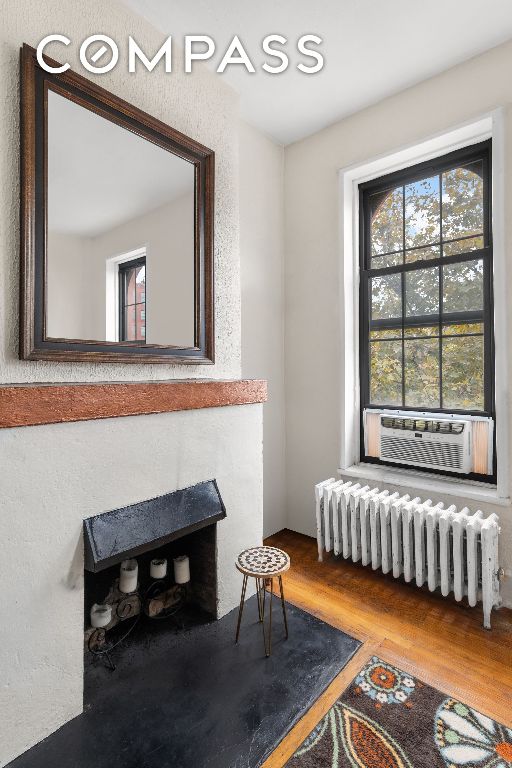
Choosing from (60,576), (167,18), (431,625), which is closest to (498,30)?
(167,18)

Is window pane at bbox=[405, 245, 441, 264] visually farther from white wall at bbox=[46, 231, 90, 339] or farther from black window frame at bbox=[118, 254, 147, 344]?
white wall at bbox=[46, 231, 90, 339]

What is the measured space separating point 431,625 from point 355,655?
50cm

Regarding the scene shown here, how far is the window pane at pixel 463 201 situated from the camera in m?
2.44

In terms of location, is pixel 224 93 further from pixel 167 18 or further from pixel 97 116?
pixel 97 116

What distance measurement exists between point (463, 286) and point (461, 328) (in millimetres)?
259

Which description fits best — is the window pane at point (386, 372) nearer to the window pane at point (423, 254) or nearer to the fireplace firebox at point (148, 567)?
the window pane at point (423, 254)

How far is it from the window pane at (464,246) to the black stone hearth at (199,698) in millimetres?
2261

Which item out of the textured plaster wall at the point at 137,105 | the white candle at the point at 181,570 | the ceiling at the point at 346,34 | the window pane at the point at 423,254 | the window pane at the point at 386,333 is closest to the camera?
the textured plaster wall at the point at 137,105

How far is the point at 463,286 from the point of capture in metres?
2.48

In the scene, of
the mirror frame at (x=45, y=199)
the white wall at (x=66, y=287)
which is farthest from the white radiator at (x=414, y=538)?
the white wall at (x=66, y=287)

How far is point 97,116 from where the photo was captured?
171 cm

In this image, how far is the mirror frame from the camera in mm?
1473

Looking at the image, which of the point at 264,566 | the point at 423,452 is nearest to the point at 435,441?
the point at 423,452

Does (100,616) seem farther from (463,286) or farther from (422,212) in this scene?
(422,212)
